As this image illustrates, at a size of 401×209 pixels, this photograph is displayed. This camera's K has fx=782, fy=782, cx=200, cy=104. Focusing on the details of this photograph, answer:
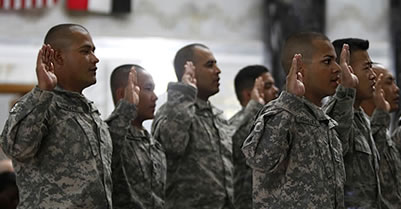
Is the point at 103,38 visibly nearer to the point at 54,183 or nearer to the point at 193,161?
the point at 193,161

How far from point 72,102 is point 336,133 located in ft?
3.65

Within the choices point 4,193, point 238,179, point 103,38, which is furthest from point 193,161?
point 103,38

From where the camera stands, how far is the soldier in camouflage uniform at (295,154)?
297 cm

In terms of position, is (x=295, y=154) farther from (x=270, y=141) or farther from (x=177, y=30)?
(x=177, y=30)

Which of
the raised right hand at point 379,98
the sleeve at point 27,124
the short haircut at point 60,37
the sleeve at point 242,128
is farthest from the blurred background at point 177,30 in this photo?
the sleeve at point 27,124

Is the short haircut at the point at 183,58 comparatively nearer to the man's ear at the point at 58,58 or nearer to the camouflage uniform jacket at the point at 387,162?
the camouflage uniform jacket at the point at 387,162

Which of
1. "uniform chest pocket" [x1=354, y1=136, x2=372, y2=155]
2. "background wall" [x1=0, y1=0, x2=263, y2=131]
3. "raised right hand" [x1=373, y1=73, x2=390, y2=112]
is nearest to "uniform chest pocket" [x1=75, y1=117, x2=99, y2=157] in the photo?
"uniform chest pocket" [x1=354, y1=136, x2=372, y2=155]

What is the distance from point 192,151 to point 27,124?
1452mm

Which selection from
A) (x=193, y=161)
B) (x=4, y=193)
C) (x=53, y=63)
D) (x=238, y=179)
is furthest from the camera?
(x=238, y=179)

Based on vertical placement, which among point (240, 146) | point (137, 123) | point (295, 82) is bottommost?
point (240, 146)

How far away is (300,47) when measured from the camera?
3.34 m

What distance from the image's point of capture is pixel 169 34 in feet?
22.6

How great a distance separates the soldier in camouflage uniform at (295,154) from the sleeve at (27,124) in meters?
0.78

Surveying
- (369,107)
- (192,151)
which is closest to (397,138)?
(369,107)
